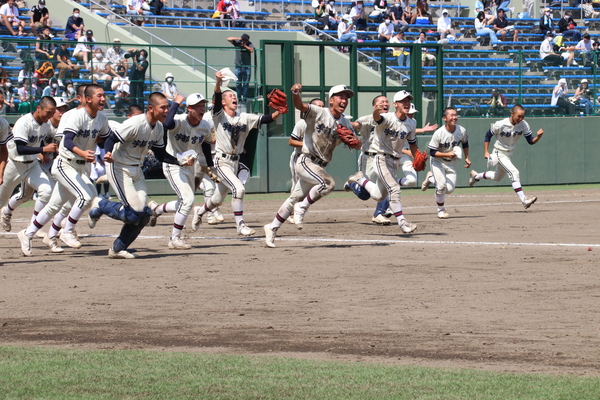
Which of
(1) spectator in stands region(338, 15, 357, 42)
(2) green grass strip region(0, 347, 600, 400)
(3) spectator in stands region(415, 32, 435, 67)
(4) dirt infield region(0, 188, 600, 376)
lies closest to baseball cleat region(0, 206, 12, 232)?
(4) dirt infield region(0, 188, 600, 376)

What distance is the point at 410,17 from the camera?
34.4 meters

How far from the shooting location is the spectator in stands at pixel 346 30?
102ft

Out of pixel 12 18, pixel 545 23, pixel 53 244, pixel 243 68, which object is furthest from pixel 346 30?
pixel 53 244

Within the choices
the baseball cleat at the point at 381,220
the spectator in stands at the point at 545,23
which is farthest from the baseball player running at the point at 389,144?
the spectator in stands at the point at 545,23

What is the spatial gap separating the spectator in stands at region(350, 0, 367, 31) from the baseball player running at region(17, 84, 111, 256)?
859 inches

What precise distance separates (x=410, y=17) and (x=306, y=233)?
21.6 m

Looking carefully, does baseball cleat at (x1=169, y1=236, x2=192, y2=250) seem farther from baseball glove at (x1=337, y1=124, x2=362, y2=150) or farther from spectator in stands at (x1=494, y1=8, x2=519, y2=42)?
spectator in stands at (x1=494, y1=8, x2=519, y2=42)

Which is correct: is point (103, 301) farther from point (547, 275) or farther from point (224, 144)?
point (224, 144)

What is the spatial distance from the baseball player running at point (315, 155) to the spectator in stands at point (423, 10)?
23.3 meters

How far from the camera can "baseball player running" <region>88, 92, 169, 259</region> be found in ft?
37.1

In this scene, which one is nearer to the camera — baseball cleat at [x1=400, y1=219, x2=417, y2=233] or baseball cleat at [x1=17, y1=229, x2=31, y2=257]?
baseball cleat at [x1=17, y1=229, x2=31, y2=257]

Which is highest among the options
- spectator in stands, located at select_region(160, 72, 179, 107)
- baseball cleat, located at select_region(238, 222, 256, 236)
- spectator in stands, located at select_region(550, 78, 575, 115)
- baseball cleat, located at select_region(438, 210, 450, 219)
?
spectator in stands, located at select_region(160, 72, 179, 107)

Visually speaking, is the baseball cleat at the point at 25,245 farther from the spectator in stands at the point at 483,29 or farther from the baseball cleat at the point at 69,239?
the spectator in stands at the point at 483,29

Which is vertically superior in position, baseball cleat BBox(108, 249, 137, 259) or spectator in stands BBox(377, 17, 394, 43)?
spectator in stands BBox(377, 17, 394, 43)
